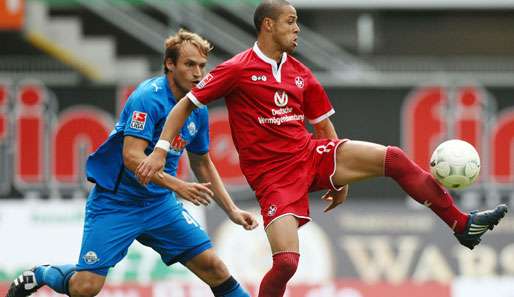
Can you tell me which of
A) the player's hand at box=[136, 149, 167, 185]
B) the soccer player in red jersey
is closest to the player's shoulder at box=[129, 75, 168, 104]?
the soccer player in red jersey

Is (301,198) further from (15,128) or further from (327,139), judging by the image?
(15,128)

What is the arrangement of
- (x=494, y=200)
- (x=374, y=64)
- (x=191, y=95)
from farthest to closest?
(x=374, y=64)
(x=494, y=200)
(x=191, y=95)

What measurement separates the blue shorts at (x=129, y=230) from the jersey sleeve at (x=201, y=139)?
412 mm

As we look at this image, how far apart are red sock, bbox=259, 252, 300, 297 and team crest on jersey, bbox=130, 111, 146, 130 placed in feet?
3.99

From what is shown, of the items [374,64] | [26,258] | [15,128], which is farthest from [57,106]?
[374,64]

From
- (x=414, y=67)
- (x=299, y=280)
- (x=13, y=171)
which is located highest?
(x=414, y=67)

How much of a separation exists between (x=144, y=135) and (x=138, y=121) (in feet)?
0.35

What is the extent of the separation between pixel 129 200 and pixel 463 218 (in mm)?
2246

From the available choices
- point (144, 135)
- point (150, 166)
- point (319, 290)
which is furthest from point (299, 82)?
point (319, 290)

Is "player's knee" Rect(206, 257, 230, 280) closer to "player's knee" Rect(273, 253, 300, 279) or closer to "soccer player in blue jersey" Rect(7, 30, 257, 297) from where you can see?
"soccer player in blue jersey" Rect(7, 30, 257, 297)

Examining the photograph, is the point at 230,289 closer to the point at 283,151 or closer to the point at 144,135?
the point at 283,151

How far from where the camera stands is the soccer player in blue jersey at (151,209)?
331 inches

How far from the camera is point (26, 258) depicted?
13.7 m

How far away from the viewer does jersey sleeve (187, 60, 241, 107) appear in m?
7.98
